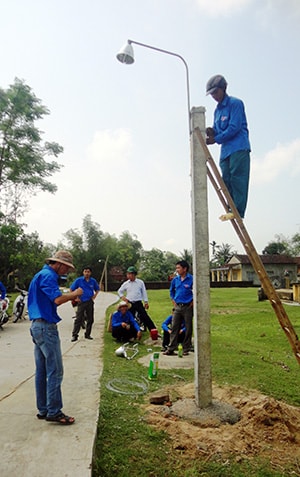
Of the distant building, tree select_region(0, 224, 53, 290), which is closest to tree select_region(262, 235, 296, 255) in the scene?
the distant building

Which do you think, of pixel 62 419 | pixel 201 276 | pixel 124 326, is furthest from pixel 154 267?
pixel 62 419

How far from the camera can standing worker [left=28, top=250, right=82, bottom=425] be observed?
3.29 metres

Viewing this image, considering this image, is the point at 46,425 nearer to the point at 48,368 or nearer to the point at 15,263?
the point at 48,368

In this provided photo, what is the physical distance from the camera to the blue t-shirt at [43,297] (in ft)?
10.9

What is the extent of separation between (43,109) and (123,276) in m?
29.0

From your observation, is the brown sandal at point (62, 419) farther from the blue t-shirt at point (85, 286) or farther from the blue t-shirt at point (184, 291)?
the blue t-shirt at point (85, 286)

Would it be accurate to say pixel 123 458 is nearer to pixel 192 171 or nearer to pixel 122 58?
pixel 192 171

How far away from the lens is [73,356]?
20.8 ft

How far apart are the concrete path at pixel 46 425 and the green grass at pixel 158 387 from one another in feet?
0.49

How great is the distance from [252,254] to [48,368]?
213 centimetres

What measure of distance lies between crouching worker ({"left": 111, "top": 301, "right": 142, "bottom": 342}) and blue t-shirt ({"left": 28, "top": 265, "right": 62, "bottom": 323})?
4.48 metres

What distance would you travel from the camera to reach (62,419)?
3258 millimetres

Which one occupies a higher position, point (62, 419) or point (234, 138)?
point (234, 138)

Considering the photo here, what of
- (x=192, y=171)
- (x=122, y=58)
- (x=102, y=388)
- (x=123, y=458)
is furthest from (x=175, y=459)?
(x=122, y=58)
